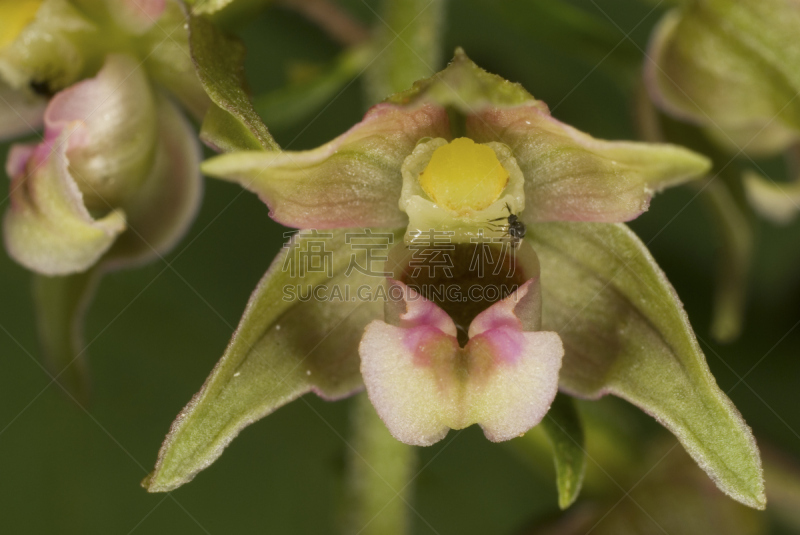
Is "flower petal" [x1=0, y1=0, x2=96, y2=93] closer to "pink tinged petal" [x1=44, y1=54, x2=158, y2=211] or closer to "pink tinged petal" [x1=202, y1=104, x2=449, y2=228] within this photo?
"pink tinged petal" [x1=44, y1=54, x2=158, y2=211]

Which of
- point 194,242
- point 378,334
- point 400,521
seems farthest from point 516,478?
point 378,334

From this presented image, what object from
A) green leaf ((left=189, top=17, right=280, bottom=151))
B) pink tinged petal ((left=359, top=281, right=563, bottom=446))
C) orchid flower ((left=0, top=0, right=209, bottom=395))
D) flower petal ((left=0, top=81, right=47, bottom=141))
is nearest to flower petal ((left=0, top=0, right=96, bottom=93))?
orchid flower ((left=0, top=0, right=209, bottom=395))

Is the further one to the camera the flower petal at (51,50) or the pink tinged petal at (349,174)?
the flower petal at (51,50)

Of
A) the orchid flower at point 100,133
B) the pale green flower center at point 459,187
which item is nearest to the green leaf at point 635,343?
the pale green flower center at point 459,187

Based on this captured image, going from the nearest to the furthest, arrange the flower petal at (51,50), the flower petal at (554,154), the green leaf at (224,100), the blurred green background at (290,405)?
1. the flower petal at (554,154)
2. the green leaf at (224,100)
3. the flower petal at (51,50)
4. the blurred green background at (290,405)

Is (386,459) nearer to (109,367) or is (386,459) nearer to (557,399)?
(557,399)

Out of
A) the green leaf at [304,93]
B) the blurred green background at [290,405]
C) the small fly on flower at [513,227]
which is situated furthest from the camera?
the blurred green background at [290,405]

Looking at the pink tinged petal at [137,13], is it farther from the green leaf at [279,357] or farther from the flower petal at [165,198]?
the green leaf at [279,357]

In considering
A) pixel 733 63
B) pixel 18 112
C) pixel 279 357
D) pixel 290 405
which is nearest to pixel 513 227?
pixel 279 357

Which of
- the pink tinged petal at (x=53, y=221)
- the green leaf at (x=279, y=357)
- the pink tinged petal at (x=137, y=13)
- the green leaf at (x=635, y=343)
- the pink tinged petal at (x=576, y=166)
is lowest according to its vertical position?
the pink tinged petal at (x=53, y=221)
